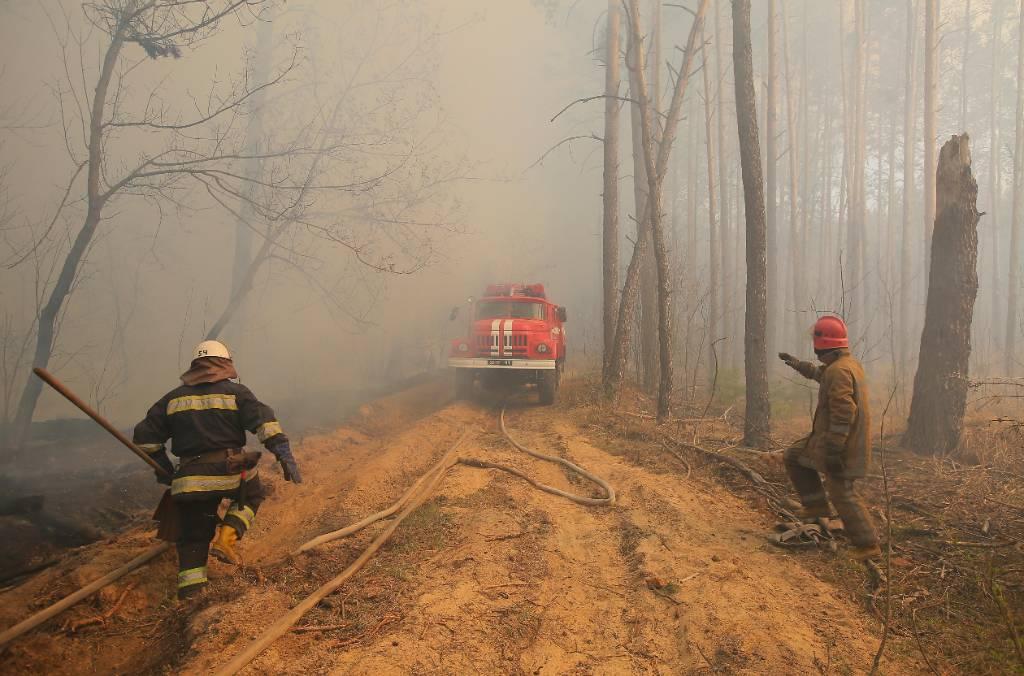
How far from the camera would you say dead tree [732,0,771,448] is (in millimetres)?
7293

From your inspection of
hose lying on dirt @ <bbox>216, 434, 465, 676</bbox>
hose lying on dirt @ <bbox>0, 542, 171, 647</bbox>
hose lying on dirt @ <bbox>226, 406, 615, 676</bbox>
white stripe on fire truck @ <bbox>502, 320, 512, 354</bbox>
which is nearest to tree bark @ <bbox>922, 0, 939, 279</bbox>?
white stripe on fire truck @ <bbox>502, 320, 512, 354</bbox>

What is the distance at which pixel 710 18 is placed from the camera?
2173 cm

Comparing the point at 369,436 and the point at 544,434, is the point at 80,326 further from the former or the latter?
the point at 544,434

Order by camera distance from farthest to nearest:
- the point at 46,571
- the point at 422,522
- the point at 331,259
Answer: the point at 331,259 → the point at 422,522 → the point at 46,571

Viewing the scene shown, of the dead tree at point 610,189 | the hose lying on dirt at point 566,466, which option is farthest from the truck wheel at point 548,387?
the hose lying on dirt at point 566,466

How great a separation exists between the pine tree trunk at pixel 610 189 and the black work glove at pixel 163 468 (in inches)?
338

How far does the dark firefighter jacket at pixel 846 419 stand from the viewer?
4.01m

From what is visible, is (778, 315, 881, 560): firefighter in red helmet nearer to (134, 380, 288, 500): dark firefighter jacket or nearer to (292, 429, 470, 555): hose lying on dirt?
(292, 429, 470, 555): hose lying on dirt

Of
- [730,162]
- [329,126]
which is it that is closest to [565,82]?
[730,162]

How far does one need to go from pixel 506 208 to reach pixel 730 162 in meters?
13.4

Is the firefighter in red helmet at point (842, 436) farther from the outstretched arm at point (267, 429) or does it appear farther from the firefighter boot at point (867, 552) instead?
the outstretched arm at point (267, 429)

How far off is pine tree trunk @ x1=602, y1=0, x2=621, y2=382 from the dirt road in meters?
6.35

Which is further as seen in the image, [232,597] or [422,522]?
[422,522]

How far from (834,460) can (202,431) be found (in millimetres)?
4623
